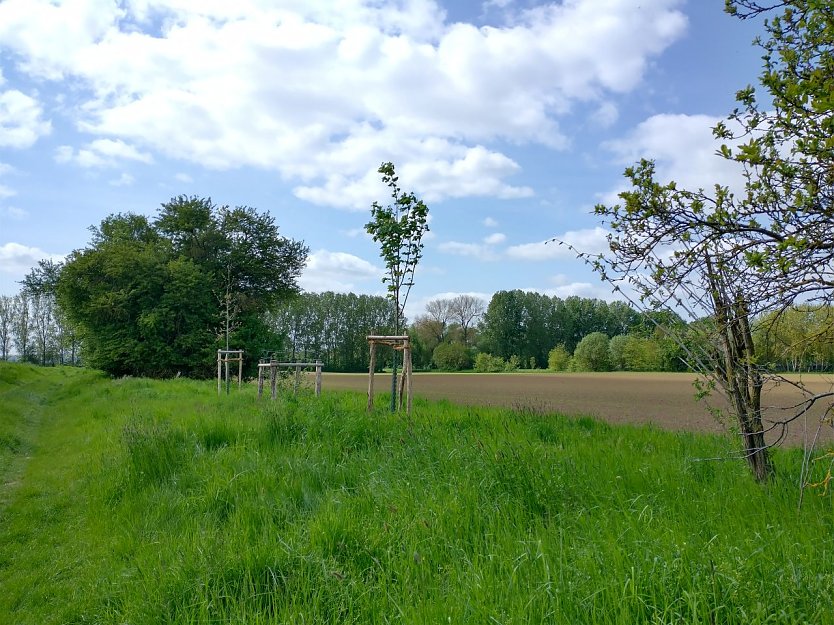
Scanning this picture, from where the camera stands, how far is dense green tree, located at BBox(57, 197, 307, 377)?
32750mm

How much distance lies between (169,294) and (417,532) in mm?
32219

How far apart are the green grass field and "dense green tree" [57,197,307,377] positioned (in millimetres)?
25509

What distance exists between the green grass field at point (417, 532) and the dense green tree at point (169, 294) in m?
25.5

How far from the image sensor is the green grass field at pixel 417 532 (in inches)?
118

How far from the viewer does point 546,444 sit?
273 inches

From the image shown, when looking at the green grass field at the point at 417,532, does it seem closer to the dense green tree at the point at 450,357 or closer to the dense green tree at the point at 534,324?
the dense green tree at the point at 450,357

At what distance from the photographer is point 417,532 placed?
4.26 meters

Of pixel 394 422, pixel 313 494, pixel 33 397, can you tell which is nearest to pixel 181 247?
pixel 33 397

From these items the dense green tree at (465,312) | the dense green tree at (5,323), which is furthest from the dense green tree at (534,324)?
the dense green tree at (5,323)

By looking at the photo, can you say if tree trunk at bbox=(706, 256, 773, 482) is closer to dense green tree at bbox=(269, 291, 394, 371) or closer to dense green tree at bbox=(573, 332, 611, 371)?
dense green tree at bbox=(573, 332, 611, 371)

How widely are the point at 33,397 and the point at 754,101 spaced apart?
28.6 meters

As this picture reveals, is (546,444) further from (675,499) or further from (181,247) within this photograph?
(181,247)

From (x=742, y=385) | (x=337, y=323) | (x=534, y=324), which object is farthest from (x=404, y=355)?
(x=534, y=324)


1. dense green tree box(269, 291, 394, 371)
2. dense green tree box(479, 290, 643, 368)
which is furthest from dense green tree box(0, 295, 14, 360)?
dense green tree box(479, 290, 643, 368)
